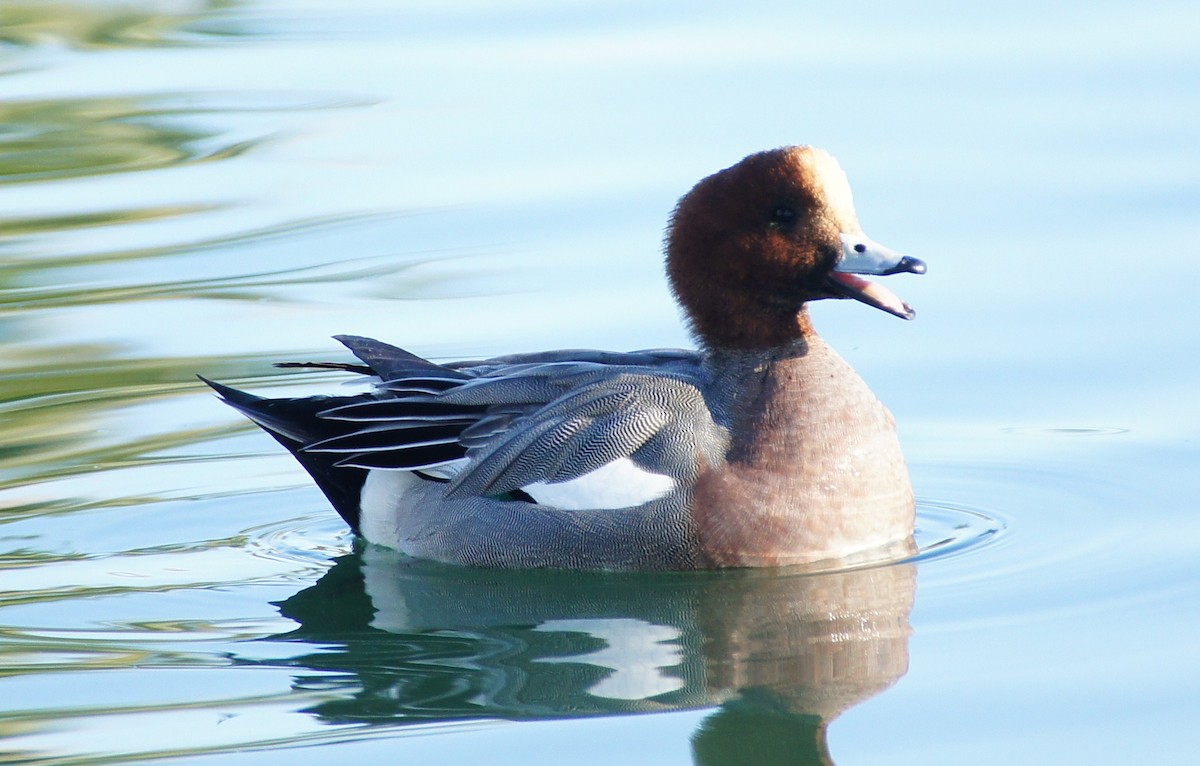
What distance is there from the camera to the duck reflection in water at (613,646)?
5387 mm

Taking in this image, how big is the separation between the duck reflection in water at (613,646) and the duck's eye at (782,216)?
118cm

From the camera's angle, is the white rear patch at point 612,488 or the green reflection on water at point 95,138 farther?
the green reflection on water at point 95,138

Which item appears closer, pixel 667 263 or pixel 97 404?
pixel 667 263

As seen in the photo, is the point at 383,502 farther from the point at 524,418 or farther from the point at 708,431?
the point at 708,431

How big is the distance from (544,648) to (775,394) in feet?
4.11

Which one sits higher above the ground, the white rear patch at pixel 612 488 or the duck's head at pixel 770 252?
the duck's head at pixel 770 252

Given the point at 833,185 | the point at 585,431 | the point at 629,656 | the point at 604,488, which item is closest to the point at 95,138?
the point at 585,431

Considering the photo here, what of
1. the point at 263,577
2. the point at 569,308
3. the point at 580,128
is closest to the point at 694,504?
the point at 263,577

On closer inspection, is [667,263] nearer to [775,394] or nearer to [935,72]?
[775,394]

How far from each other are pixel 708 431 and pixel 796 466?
1.04 feet

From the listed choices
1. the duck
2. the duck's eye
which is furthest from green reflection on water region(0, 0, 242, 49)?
the duck's eye

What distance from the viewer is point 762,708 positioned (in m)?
5.36

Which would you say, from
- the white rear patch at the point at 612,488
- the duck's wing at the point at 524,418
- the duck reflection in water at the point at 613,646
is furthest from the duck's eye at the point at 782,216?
the duck reflection in water at the point at 613,646

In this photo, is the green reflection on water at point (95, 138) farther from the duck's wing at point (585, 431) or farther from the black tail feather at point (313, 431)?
the duck's wing at point (585, 431)
